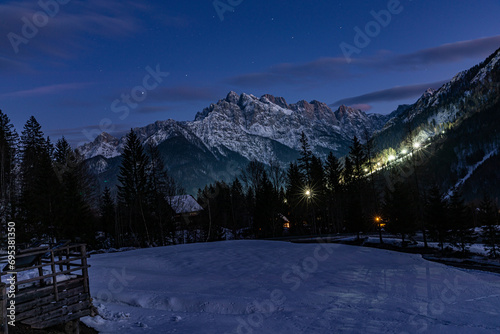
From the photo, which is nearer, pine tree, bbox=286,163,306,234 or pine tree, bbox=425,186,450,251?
pine tree, bbox=425,186,450,251

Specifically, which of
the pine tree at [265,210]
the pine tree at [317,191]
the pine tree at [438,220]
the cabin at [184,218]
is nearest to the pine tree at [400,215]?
the pine tree at [438,220]

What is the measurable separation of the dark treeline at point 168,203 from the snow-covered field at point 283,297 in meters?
17.1

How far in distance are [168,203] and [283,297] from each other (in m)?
38.6

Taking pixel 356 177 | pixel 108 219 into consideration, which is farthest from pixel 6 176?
pixel 356 177

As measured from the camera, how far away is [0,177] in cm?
3731

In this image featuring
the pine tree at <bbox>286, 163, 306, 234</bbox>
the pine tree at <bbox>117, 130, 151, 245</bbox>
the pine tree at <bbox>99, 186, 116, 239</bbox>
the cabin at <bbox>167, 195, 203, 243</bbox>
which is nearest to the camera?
the pine tree at <bbox>117, 130, 151, 245</bbox>

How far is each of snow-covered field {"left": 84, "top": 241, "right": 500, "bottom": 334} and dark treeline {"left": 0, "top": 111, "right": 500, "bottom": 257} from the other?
17090mm

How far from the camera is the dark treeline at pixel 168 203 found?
38594mm

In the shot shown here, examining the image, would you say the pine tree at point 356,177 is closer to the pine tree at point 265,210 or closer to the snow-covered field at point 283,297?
the pine tree at point 265,210

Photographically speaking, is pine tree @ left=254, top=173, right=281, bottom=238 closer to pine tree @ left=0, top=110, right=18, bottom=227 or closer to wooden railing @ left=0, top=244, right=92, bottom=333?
pine tree @ left=0, top=110, right=18, bottom=227

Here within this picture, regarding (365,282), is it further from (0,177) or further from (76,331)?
(0,177)

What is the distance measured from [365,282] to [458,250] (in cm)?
2701

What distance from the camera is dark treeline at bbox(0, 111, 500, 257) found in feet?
127

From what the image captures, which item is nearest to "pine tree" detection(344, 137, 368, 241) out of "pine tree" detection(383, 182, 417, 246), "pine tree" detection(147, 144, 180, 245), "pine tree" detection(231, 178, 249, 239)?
"pine tree" detection(383, 182, 417, 246)
